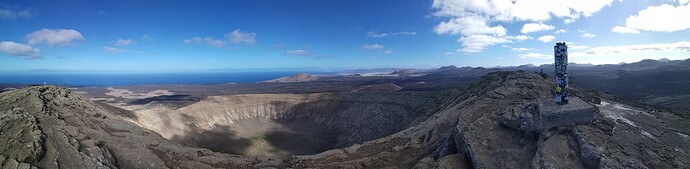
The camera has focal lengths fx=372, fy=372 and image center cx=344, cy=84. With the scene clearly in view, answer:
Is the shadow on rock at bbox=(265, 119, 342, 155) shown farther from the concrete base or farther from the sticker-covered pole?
the concrete base

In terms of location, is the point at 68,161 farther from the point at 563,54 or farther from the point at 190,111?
the point at 190,111

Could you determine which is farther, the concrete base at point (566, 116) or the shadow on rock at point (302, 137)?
the shadow on rock at point (302, 137)

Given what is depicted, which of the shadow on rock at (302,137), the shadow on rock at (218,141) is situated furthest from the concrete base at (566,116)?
the shadow on rock at (218,141)

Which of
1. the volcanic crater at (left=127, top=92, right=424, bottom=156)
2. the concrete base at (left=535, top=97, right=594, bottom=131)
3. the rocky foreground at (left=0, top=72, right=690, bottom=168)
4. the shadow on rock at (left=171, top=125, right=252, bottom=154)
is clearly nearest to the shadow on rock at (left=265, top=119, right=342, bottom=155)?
the volcanic crater at (left=127, top=92, right=424, bottom=156)

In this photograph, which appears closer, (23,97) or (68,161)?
(68,161)

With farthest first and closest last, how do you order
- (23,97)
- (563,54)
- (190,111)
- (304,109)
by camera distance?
(304,109), (190,111), (23,97), (563,54)

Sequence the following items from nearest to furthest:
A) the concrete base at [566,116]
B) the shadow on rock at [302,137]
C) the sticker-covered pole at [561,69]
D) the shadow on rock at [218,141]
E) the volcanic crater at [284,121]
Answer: the concrete base at [566,116] → the sticker-covered pole at [561,69] → the shadow on rock at [218,141] → the shadow on rock at [302,137] → the volcanic crater at [284,121]

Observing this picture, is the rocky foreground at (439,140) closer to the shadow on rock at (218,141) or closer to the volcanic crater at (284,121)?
the shadow on rock at (218,141)

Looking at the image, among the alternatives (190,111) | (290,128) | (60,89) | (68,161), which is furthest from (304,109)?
(68,161)

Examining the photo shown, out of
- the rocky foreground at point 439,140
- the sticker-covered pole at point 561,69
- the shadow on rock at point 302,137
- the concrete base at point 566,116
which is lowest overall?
the shadow on rock at point 302,137
